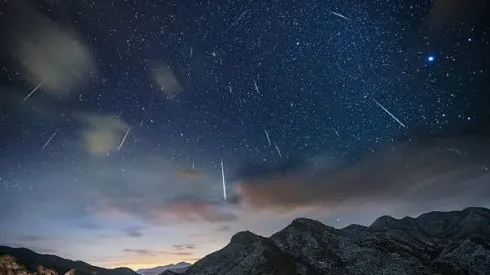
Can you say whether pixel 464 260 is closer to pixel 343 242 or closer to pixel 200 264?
pixel 343 242

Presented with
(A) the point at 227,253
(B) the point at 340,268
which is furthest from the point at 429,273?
(A) the point at 227,253

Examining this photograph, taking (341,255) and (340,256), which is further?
(341,255)

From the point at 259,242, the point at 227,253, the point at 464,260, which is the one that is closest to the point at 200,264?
the point at 227,253

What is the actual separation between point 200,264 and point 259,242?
114ft

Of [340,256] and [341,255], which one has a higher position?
[341,255]

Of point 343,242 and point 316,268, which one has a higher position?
point 343,242

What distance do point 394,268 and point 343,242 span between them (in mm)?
34242

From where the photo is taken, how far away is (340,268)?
494 feet

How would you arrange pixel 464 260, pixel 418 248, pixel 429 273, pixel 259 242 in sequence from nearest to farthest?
1. pixel 429 273
2. pixel 464 260
3. pixel 418 248
4. pixel 259 242

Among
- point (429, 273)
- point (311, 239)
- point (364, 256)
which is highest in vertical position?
point (311, 239)

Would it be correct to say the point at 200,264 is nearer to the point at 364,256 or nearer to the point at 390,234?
the point at 364,256

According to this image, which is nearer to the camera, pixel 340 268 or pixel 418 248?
pixel 340 268

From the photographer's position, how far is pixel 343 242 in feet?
572

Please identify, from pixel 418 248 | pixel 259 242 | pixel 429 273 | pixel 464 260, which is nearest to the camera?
pixel 429 273
